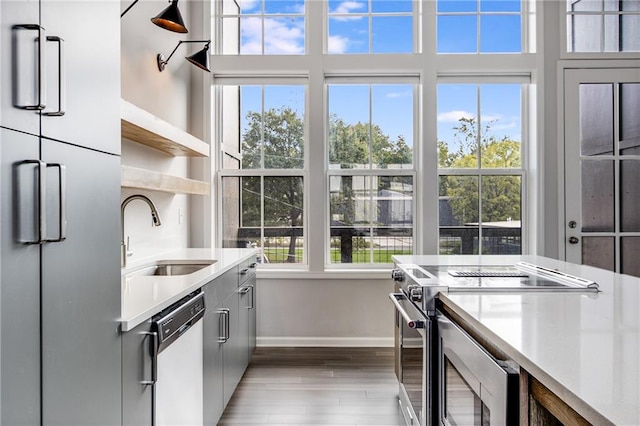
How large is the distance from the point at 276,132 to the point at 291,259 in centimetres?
115

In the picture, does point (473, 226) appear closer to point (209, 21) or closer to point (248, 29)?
point (248, 29)

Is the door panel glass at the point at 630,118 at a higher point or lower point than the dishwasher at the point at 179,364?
higher

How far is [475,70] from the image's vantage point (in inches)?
137

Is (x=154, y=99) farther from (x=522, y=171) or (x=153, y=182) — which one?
(x=522, y=171)

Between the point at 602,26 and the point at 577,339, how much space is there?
3.70m

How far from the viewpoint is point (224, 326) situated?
2166 millimetres

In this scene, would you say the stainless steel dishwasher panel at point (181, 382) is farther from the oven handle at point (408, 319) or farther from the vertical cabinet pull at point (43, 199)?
the oven handle at point (408, 319)

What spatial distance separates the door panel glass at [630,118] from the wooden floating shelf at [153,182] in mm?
3521

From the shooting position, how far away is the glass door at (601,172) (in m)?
3.40

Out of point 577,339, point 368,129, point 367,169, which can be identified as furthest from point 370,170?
point 577,339

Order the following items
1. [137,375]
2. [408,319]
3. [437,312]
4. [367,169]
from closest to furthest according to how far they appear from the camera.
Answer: [137,375]
[437,312]
[408,319]
[367,169]

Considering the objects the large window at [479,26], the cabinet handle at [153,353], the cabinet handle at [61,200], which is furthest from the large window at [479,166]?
the cabinet handle at [61,200]

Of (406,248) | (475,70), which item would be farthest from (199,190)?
(475,70)

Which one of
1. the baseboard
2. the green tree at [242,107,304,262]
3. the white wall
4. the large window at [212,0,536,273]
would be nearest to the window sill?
the large window at [212,0,536,273]
